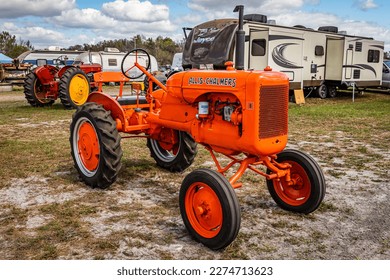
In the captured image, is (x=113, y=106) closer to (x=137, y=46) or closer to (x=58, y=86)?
(x=58, y=86)

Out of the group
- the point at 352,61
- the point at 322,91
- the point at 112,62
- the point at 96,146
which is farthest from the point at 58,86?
the point at 112,62

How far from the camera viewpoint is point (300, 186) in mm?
3787

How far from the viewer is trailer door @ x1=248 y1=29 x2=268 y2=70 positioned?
12906 mm

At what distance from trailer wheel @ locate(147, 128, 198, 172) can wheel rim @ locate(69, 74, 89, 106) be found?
6947 mm

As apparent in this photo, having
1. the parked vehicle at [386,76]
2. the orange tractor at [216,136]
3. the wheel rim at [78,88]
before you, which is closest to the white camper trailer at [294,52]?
the parked vehicle at [386,76]

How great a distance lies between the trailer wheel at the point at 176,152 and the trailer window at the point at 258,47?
28.3 feet

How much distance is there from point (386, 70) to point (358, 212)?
17.8 metres

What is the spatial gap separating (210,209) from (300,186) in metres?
1.11

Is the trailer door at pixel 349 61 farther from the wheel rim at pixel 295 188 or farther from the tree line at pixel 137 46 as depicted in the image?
the tree line at pixel 137 46

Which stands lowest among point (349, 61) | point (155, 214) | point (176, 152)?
point (155, 214)

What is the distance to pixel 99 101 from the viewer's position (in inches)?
192

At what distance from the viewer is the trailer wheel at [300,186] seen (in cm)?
359

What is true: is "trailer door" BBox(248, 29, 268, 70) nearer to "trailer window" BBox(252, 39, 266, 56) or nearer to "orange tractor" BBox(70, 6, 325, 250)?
"trailer window" BBox(252, 39, 266, 56)
